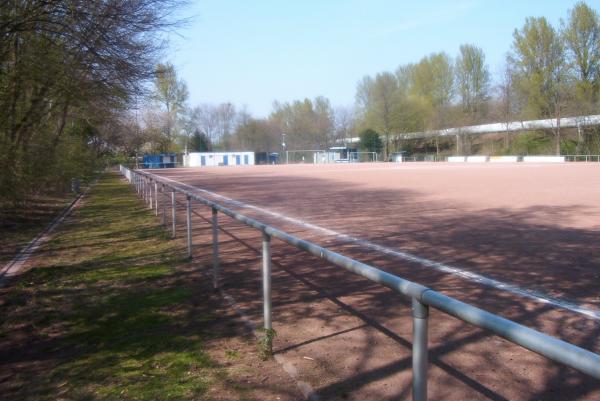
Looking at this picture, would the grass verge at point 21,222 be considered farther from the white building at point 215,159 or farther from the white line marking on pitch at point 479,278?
the white building at point 215,159

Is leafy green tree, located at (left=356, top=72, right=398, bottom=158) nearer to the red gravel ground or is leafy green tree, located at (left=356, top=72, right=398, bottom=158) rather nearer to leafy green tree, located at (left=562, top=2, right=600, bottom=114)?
leafy green tree, located at (left=562, top=2, right=600, bottom=114)

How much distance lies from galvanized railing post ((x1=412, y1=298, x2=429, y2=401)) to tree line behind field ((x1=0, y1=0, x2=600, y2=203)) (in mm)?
7247

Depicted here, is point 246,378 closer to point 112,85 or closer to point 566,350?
point 566,350

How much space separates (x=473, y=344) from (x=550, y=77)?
2799 inches

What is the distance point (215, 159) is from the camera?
3612 inches

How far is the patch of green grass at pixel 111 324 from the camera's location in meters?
3.89

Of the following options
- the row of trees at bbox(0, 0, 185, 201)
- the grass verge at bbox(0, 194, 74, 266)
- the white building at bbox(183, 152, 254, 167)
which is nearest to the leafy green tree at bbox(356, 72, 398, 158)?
the white building at bbox(183, 152, 254, 167)

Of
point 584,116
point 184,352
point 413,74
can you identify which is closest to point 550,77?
point 584,116

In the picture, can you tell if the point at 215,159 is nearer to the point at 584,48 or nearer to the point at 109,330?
the point at 584,48

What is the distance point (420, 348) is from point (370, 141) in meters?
95.0

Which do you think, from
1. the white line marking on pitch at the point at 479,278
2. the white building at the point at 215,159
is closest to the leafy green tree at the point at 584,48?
the white building at the point at 215,159

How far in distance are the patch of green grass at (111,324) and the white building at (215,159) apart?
81243 millimetres

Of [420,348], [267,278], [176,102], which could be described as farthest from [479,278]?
[176,102]

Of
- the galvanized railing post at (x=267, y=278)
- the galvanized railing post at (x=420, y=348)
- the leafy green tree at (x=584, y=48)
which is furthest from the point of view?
the leafy green tree at (x=584, y=48)
